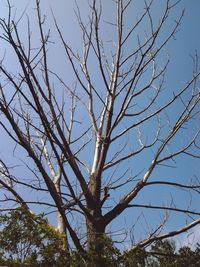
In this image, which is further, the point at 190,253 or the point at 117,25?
the point at 117,25

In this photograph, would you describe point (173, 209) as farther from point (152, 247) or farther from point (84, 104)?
point (84, 104)

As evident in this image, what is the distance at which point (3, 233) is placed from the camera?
320 cm

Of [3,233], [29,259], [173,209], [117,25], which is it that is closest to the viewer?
[29,259]

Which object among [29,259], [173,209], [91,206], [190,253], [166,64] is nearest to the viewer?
[29,259]

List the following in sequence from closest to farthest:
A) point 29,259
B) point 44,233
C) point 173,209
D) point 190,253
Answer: point 29,259
point 44,233
point 190,253
point 173,209

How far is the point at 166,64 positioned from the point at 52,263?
3339mm

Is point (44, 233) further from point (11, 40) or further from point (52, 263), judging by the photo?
point (11, 40)

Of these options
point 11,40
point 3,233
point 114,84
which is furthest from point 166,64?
point 3,233

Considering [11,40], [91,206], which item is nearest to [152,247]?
[91,206]

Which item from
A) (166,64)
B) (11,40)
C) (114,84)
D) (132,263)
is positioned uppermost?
(166,64)

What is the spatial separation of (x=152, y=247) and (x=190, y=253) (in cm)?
45

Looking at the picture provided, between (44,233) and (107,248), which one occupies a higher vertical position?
(44,233)

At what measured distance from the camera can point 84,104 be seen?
18.4 feet

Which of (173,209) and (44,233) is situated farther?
(173,209)
